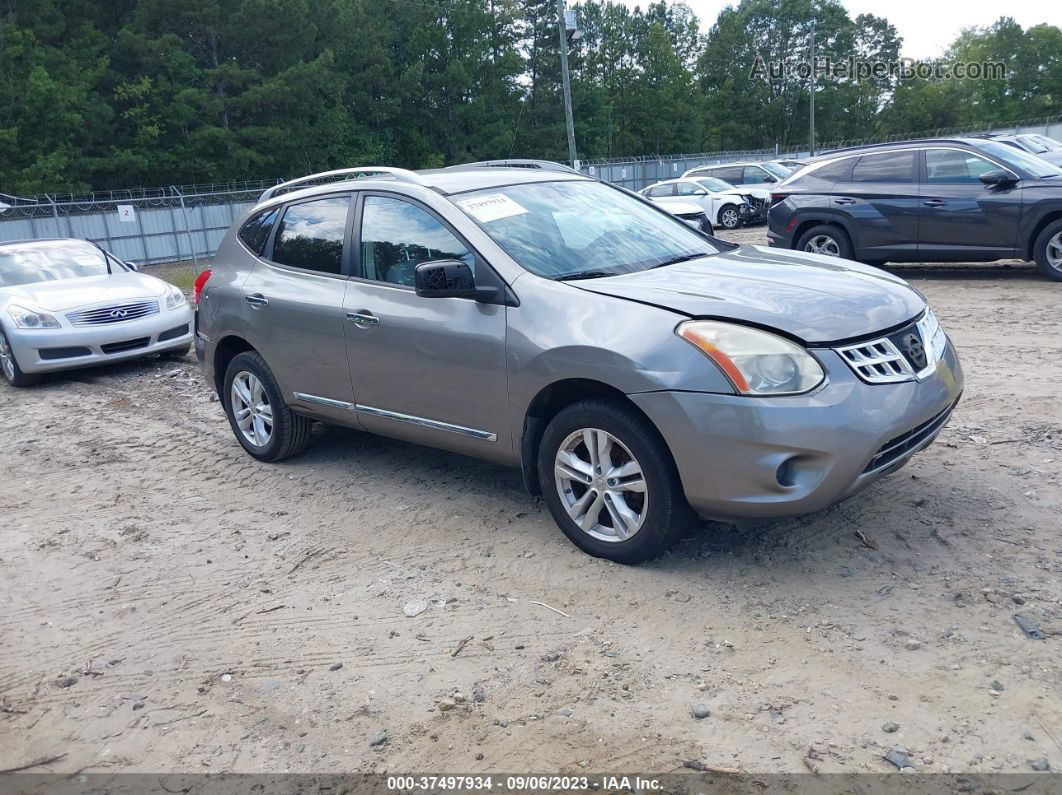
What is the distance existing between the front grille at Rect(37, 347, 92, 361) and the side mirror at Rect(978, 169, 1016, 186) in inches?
399

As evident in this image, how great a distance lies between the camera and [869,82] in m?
87.4

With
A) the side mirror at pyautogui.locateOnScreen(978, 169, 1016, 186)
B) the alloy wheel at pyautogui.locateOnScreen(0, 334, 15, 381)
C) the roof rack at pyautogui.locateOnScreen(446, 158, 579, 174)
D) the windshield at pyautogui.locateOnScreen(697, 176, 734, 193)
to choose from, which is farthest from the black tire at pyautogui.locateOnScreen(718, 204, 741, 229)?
the roof rack at pyautogui.locateOnScreen(446, 158, 579, 174)

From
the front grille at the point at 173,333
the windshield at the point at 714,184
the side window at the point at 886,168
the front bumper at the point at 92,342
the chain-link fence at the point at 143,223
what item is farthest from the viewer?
the chain-link fence at the point at 143,223

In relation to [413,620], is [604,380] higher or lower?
higher

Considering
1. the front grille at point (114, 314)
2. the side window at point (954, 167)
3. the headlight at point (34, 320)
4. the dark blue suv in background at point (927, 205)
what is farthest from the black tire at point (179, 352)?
the side window at point (954, 167)

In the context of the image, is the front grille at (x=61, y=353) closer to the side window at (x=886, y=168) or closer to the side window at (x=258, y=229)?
the side window at (x=258, y=229)

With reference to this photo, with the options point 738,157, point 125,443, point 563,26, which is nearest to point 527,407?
point 125,443

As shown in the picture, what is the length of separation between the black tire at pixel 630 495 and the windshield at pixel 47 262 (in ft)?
27.5

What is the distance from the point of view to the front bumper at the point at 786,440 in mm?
3582

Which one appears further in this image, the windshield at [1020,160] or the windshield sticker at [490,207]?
the windshield at [1020,160]

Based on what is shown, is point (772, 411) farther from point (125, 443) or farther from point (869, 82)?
point (869, 82)

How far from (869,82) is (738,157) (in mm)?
46858

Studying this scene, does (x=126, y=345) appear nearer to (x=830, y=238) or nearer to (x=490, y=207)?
(x=490, y=207)

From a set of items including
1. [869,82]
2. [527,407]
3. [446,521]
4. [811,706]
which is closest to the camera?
[811,706]
